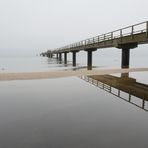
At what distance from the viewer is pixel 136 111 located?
281 inches

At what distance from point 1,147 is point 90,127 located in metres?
2.15

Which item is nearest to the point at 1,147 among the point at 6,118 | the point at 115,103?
the point at 6,118

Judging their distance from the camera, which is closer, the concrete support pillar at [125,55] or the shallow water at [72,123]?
the shallow water at [72,123]

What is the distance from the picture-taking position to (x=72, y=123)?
5.93 meters

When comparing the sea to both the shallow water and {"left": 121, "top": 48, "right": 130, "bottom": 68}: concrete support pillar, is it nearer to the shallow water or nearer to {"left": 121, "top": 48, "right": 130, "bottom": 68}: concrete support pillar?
the shallow water

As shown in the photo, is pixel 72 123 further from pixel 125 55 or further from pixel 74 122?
pixel 125 55

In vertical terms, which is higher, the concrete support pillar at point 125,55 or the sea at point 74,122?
the concrete support pillar at point 125,55

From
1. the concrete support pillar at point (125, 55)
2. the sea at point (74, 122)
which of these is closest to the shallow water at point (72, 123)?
the sea at point (74, 122)

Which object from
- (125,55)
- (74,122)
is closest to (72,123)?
(74,122)

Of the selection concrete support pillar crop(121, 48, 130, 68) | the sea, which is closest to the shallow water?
the sea

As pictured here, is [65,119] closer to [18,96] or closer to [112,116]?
[112,116]

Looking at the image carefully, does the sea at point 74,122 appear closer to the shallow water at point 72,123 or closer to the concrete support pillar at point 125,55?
the shallow water at point 72,123

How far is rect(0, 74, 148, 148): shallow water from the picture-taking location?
4.70 meters

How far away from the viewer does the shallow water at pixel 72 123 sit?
185 inches
